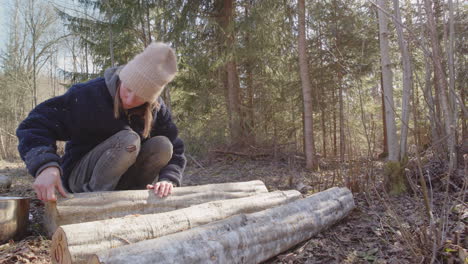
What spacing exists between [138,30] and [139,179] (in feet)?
28.2

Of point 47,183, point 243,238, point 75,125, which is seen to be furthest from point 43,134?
point 243,238

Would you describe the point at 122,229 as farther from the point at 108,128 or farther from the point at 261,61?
the point at 261,61

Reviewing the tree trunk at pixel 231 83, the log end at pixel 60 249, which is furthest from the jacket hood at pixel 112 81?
the tree trunk at pixel 231 83

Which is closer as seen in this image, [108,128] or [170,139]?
[108,128]

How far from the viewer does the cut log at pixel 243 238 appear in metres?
1.48

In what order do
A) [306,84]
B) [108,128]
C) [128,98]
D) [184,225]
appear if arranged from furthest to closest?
[306,84] → [108,128] → [128,98] → [184,225]

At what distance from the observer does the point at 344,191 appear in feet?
9.83

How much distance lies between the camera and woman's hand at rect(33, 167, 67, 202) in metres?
1.87

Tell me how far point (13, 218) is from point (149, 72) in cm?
155

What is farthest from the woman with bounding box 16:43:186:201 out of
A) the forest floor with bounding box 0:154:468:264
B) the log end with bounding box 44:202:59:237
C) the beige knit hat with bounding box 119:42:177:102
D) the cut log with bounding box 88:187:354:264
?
the cut log with bounding box 88:187:354:264

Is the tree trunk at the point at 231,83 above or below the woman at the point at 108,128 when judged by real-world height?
above

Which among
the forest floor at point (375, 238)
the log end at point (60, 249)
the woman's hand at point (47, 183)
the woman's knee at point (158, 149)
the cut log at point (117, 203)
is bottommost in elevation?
the forest floor at point (375, 238)

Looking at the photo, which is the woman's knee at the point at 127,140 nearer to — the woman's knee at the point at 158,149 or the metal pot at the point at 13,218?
the woman's knee at the point at 158,149

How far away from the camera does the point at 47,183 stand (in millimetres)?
1878
